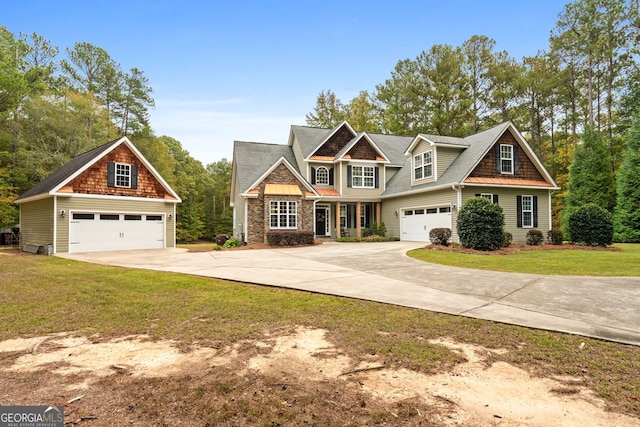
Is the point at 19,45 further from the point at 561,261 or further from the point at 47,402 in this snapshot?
the point at 561,261

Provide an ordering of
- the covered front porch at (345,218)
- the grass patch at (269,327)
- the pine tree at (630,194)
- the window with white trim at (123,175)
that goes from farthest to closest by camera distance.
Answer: the covered front porch at (345,218) < the pine tree at (630,194) < the window with white trim at (123,175) < the grass patch at (269,327)

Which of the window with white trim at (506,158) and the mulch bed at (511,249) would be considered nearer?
the mulch bed at (511,249)

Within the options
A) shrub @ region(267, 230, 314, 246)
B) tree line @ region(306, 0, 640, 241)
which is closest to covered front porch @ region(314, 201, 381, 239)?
shrub @ region(267, 230, 314, 246)

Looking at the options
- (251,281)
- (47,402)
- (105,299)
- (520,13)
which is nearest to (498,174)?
(520,13)

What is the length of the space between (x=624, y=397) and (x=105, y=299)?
7.76 m

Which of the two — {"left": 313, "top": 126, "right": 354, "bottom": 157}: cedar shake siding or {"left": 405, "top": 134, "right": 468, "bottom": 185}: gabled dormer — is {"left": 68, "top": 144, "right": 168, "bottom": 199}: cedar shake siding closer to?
{"left": 313, "top": 126, "right": 354, "bottom": 157}: cedar shake siding

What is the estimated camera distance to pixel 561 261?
457 inches

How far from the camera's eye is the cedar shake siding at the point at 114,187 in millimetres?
17547

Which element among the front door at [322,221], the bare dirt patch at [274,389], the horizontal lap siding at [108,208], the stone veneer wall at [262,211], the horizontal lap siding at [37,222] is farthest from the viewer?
the front door at [322,221]

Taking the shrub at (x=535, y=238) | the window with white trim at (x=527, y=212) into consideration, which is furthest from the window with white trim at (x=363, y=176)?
the shrub at (x=535, y=238)

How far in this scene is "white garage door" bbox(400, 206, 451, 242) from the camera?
20.0 metres

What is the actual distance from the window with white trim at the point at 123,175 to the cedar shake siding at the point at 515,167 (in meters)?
19.1

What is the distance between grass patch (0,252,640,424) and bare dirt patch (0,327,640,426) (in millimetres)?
48

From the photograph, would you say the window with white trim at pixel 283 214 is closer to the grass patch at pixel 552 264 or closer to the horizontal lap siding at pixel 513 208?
the grass patch at pixel 552 264
